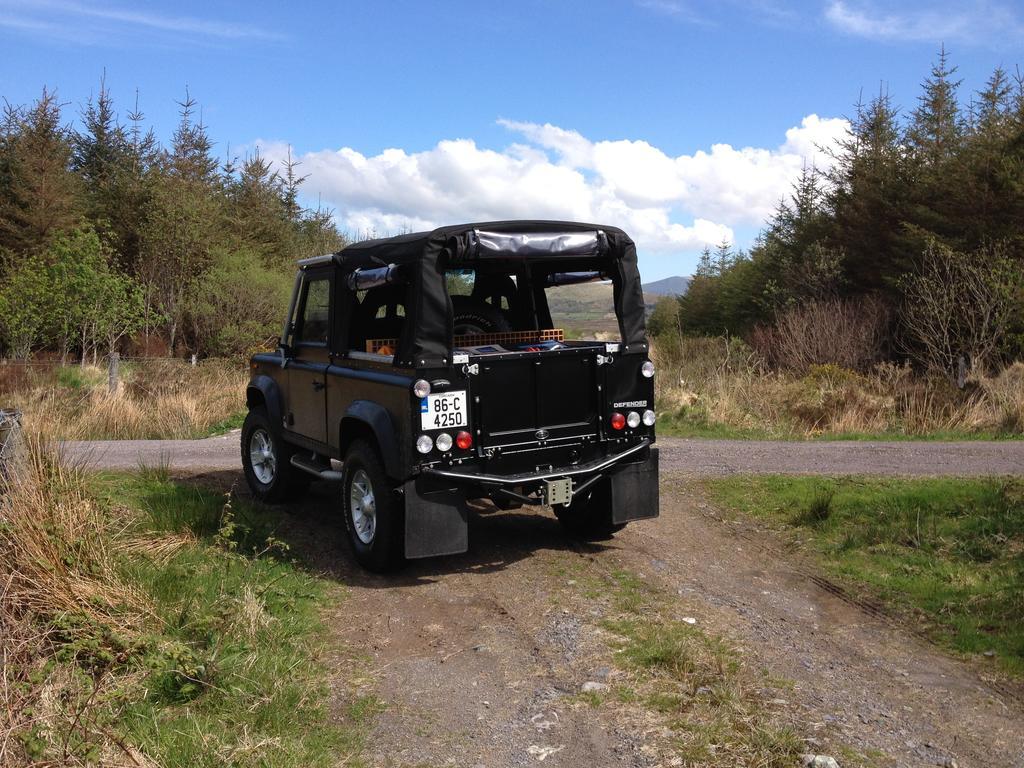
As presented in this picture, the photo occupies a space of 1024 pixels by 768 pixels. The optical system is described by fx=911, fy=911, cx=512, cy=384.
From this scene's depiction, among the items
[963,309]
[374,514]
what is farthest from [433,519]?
[963,309]

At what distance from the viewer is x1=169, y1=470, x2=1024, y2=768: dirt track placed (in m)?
4.22

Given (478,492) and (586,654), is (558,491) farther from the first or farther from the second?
(586,654)

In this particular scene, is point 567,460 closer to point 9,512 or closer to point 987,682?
point 987,682

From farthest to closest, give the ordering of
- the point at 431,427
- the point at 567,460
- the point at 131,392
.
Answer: the point at 131,392 → the point at 567,460 → the point at 431,427

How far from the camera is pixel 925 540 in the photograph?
7.40 m

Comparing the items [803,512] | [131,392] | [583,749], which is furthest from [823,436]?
[131,392]

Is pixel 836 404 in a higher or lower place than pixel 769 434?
higher

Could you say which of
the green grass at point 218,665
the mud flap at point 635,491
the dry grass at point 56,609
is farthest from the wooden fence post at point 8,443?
the mud flap at point 635,491

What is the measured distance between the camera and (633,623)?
5.71m

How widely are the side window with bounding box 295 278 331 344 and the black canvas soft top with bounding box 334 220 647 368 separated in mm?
813

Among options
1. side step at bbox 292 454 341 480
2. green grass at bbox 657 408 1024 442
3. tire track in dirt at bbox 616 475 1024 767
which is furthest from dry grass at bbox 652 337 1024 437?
side step at bbox 292 454 341 480

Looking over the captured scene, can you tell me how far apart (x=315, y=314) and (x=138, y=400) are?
1061 cm

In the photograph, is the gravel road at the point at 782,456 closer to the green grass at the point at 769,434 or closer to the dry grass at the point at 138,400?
the green grass at the point at 769,434

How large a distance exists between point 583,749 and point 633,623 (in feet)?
5.30
